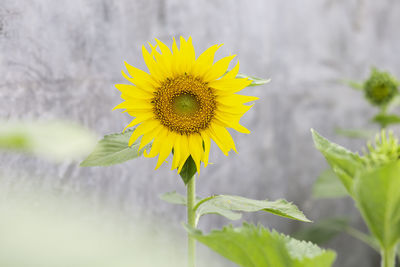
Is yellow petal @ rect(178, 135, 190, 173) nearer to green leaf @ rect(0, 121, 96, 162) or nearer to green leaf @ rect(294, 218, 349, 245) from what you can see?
green leaf @ rect(0, 121, 96, 162)

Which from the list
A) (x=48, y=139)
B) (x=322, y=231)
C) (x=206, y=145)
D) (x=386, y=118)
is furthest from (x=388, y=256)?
(x=322, y=231)

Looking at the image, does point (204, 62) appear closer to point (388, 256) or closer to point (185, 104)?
point (185, 104)

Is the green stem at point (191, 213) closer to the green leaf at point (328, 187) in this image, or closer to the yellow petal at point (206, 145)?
A: the yellow petal at point (206, 145)

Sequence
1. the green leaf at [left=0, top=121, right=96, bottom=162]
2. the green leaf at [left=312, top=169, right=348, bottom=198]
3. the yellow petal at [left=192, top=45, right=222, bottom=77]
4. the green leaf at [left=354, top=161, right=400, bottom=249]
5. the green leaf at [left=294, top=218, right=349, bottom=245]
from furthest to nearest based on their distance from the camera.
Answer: the green leaf at [left=294, top=218, right=349, bottom=245]
the green leaf at [left=312, top=169, right=348, bottom=198]
the green leaf at [left=0, top=121, right=96, bottom=162]
the yellow petal at [left=192, top=45, right=222, bottom=77]
the green leaf at [left=354, top=161, right=400, bottom=249]

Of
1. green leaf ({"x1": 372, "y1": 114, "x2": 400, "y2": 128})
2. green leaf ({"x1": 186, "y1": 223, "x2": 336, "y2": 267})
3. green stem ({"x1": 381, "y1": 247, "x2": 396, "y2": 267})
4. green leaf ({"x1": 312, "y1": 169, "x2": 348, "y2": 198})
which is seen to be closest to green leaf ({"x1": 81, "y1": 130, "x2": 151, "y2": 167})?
green leaf ({"x1": 186, "y1": 223, "x2": 336, "y2": 267})

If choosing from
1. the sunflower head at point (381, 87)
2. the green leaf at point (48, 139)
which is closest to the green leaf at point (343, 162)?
the green leaf at point (48, 139)

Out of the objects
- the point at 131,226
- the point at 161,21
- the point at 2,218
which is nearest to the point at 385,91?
the point at 161,21
